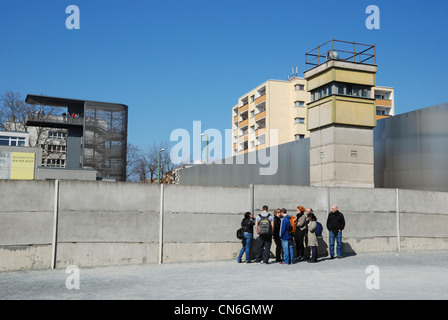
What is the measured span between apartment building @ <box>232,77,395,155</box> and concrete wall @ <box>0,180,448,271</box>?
51.5 meters

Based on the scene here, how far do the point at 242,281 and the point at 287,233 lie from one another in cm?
395

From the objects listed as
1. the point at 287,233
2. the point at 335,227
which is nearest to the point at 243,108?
the point at 335,227

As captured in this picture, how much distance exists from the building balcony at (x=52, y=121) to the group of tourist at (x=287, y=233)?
139ft

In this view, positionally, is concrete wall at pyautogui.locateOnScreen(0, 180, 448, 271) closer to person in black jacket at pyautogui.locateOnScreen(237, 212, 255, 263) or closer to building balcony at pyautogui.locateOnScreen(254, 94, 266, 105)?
person in black jacket at pyautogui.locateOnScreen(237, 212, 255, 263)

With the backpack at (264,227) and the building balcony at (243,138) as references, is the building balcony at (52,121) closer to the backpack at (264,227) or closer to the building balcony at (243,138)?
the building balcony at (243,138)

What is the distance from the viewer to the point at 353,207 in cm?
1636

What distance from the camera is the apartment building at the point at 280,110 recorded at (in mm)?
71750

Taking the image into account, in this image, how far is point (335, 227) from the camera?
1461 cm

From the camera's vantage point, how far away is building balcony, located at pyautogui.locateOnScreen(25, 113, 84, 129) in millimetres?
51625

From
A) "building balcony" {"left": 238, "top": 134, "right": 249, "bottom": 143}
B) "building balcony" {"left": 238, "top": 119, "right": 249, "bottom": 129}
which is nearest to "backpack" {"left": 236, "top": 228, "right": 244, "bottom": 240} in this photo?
"building balcony" {"left": 238, "top": 119, "right": 249, "bottom": 129}

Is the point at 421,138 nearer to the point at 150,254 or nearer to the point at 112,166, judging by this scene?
the point at 150,254

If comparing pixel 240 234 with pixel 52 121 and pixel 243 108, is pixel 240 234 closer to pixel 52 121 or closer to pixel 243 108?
pixel 52 121

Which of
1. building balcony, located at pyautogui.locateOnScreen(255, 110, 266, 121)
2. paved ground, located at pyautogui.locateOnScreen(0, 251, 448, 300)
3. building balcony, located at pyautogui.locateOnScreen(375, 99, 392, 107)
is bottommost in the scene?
paved ground, located at pyautogui.locateOnScreen(0, 251, 448, 300)
